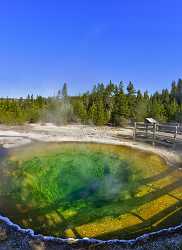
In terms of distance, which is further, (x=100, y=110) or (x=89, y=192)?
(x=100, y=110)

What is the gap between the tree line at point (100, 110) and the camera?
38250 mm

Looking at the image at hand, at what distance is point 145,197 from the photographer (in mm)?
11469

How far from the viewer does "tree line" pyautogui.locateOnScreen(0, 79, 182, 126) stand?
38250 millimetres

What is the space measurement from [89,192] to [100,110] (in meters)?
25.4

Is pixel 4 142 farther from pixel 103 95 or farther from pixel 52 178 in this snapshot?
pixel 103 95

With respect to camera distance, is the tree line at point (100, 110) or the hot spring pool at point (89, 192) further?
the tree line at point (100, 110)

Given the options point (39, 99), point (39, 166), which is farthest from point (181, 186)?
point (39, 99)

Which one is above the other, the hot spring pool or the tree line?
the tree line

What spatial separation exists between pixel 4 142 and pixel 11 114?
16.9m

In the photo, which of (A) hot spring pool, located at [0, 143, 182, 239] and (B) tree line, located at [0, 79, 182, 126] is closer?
(A) hot spring pool, located at [0, 143, 182, 239]

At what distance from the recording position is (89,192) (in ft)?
43.0

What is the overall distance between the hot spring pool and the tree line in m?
19.2

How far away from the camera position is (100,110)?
38.0 m

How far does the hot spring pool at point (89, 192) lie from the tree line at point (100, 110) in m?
19.2
